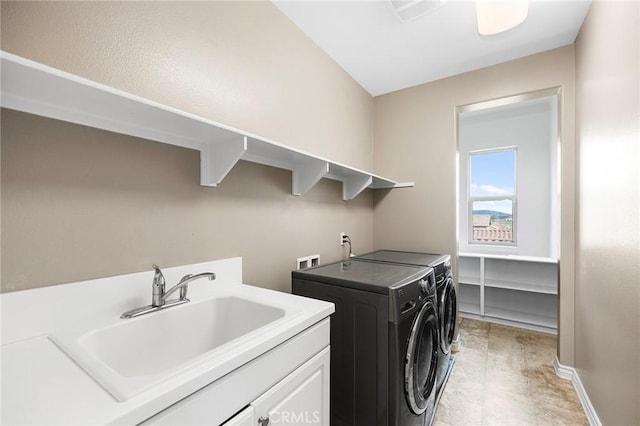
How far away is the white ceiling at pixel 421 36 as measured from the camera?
1792 millimetres

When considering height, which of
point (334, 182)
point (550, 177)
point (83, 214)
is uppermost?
point (550, 177)

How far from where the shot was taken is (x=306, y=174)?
1.83 meters

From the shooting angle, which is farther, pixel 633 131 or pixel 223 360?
pixel 633 131

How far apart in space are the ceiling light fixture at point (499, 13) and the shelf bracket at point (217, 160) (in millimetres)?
1533

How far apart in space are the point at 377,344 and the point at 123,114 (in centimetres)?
Result: 142

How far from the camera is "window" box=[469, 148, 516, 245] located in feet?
12.5

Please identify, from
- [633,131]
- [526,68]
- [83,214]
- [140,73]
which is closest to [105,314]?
[83,214]

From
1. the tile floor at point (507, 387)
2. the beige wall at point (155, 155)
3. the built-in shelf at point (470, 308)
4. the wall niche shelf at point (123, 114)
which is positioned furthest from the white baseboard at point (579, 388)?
the wall niche shelf at point (123, 114)

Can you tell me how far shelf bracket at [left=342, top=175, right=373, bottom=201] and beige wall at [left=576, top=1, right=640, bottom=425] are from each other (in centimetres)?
146

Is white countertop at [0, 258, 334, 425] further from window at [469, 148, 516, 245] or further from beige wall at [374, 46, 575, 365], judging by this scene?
window at [469, 148, 516, 245]

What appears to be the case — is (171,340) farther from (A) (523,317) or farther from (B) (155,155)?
(A) (523,317)

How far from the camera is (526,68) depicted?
234 centimetres

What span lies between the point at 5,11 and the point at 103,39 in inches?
9.5

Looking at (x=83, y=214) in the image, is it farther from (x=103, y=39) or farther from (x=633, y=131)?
(x=633, y=131)
